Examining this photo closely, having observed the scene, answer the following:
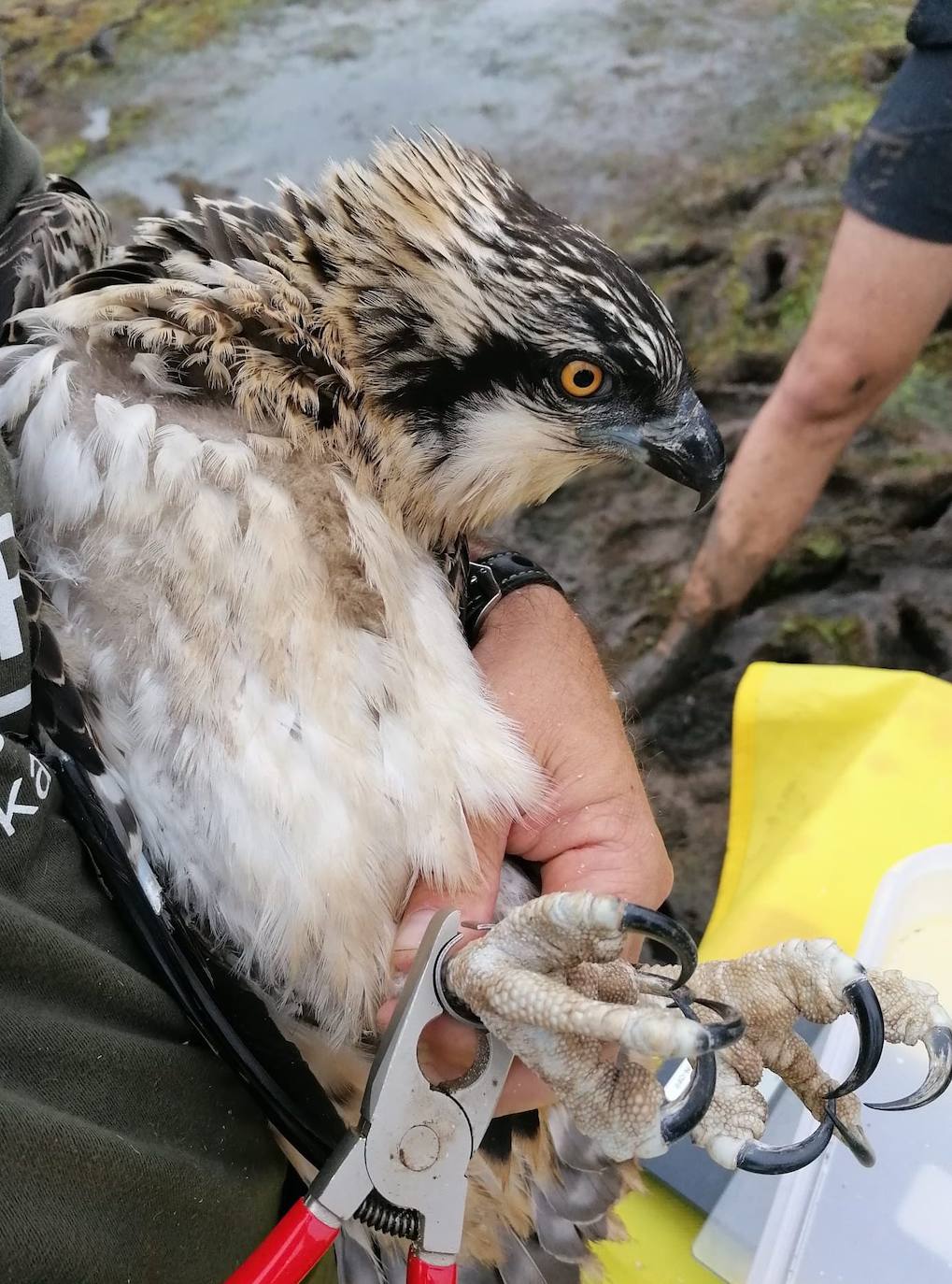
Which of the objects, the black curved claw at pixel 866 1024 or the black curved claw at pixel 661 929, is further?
the black curved claw at pixel 866 1024

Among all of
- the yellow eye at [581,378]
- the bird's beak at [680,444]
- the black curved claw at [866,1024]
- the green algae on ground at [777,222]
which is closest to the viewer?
the black curved claw at [866,1024]

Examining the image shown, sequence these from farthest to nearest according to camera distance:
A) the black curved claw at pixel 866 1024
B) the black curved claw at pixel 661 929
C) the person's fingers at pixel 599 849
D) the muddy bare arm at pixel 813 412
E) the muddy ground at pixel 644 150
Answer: the muddy ground at pixel 644 150 → the muddy bare arm at pixel 813 412 → the person's fingers at pixel 599 849 → the black curved claw at pixel 866 1024 → the black curved claw at pixel 661 929

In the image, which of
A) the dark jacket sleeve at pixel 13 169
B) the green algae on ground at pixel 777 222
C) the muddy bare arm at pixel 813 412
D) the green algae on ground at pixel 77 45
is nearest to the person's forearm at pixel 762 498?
the muddy bare arm at pixel 813 412

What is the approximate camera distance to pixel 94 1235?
116 cm

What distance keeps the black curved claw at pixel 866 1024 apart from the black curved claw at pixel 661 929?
0.27m

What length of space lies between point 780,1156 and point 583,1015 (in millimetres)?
366

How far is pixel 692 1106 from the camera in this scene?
1.40m

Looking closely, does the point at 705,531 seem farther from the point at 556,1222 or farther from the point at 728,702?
the point at 556,1222

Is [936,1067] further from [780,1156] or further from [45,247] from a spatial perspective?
[45,247]

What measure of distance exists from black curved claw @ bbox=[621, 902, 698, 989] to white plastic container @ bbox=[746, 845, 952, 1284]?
1159mm

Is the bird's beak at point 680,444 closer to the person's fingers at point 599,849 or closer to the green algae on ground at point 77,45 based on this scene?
the person's fingers at point 599,849

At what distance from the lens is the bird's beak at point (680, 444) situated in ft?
6.42

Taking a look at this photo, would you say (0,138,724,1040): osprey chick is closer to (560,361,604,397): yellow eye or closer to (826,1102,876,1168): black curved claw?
(560,361,604,397): yellow eye

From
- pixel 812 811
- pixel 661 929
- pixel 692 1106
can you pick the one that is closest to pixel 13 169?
pixel 661 929
